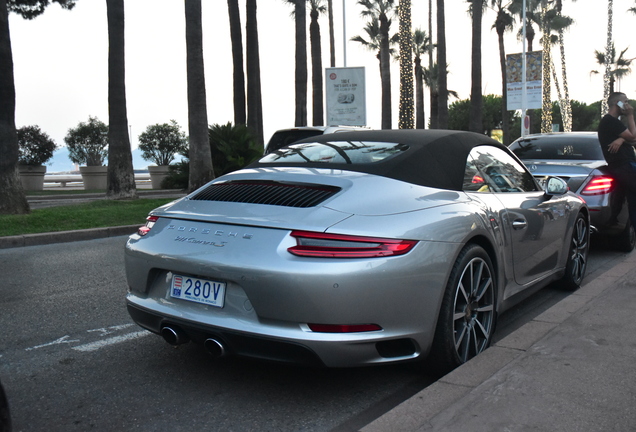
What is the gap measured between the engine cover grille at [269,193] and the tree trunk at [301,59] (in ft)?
71.1

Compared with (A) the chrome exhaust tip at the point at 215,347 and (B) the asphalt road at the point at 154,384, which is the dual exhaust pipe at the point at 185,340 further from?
(B) the asphalt road at the point at 154,384

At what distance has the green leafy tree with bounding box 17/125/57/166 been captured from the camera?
25.9 meters

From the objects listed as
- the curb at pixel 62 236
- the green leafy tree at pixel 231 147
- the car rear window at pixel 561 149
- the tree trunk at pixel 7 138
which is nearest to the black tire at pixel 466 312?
the car rear window at pixel 561 149

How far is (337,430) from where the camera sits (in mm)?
3211

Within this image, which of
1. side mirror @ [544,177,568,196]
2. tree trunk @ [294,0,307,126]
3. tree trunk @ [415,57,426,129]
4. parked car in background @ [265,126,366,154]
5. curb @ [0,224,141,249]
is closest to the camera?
side mirror @ [544,177,568,196]

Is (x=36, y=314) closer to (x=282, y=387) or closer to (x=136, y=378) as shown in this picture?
(x=136, y=378)

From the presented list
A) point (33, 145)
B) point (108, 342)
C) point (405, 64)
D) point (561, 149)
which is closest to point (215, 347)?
point (108, 342)

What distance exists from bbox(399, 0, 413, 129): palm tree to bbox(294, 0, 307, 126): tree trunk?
169 inches

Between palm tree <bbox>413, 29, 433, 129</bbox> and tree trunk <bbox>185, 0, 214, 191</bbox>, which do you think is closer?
tree trunk <bbox>185, 0, 214, 191</bbox>

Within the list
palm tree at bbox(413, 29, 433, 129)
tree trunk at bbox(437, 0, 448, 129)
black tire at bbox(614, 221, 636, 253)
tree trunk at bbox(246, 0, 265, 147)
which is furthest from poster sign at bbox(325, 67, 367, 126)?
palm tree at bbox(413, 29, 433, 129)

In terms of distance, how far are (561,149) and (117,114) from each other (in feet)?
35.4

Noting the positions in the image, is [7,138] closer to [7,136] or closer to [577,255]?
[7,136]

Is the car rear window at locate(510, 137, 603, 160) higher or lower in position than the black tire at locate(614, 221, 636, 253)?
higher

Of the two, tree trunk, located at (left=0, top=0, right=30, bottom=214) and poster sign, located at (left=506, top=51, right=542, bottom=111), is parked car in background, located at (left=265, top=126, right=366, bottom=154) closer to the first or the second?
tree trunk, located at (left=0, top=0, right=30, bottom=214)
